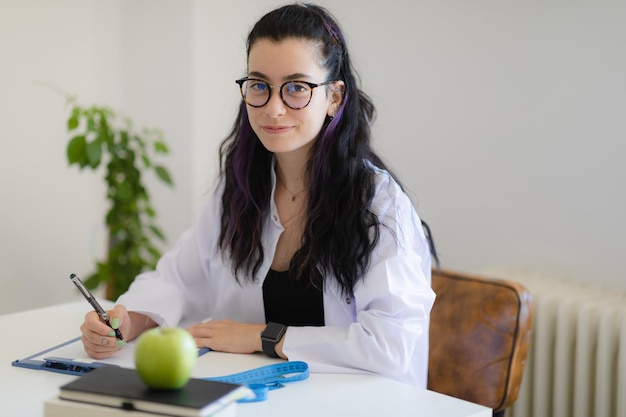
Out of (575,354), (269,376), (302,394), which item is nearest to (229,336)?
(269,376)

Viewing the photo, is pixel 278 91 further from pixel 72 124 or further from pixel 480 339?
pixel 72 124

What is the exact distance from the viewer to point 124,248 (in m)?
3.25

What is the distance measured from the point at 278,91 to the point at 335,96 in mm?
201

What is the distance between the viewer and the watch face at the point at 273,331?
70.6 inches

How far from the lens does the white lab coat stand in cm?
174

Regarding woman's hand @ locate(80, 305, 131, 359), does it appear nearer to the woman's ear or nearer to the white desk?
the white desk

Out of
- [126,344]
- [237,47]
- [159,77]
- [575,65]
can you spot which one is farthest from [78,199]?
[575,65]

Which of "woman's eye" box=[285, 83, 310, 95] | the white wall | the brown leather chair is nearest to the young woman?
"woman's eye" box=[285, 83, 310, 95]

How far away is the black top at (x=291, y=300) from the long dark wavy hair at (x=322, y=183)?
29 millimetres

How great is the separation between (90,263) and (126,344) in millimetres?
1728

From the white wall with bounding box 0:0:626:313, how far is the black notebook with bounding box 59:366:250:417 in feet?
5.34

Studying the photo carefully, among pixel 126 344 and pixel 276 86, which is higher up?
pixel 276 86

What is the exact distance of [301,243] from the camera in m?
1.99

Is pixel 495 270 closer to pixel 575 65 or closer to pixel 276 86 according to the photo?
pixel 575 65
